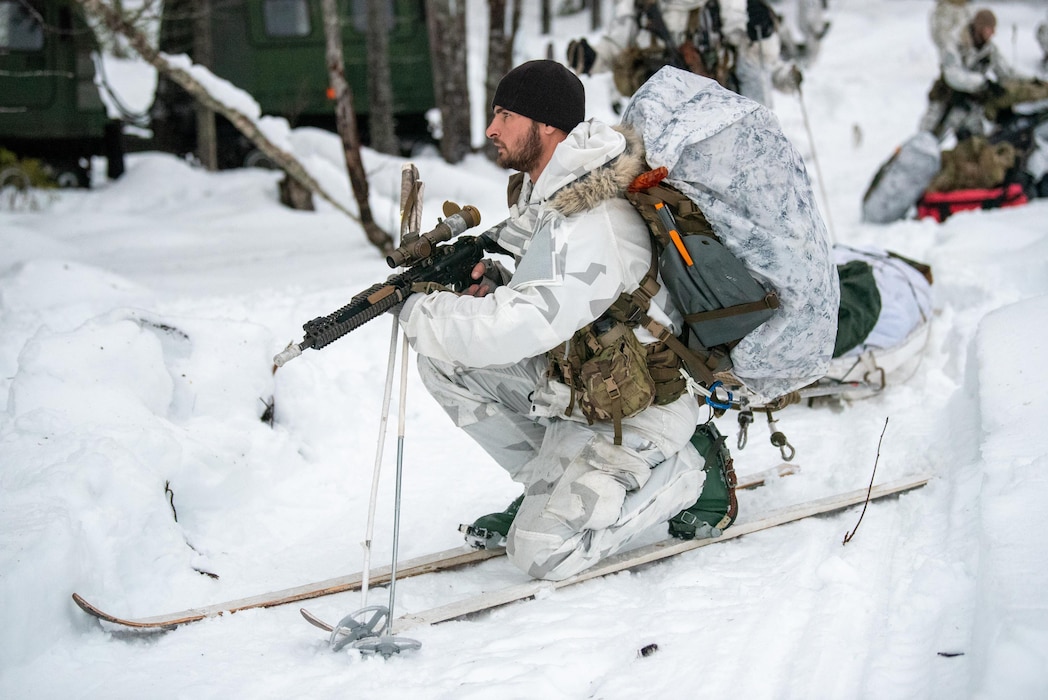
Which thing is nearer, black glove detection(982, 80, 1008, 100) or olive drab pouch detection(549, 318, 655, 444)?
olive drab pouch detection(549, 318, 655, 444)

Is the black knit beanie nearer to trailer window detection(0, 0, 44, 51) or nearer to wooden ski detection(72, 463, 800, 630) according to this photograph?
wooden ski detection(72, 463, 800, 630)

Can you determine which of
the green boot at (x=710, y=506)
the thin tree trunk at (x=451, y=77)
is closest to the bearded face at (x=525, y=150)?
the green boot at (x=710, y=506)

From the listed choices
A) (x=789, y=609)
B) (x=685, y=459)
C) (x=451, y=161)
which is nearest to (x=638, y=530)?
(x=685, y=459)

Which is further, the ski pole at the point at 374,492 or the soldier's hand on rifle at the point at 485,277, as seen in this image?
the soldier's hand on rifle at the point at 485,277

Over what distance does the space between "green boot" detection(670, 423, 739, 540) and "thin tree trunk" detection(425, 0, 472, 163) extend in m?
7.10

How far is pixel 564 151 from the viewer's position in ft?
Result: 8.27

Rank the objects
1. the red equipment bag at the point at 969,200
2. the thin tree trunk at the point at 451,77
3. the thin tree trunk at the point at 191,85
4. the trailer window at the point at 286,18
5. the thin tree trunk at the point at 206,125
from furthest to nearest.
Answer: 1. the trailer window at the point at 286,18
2. the thin tree trunk at the point at 206,125
3. the thin tree trunk at the point at 451,77
4. the red equipment bag at the point at 969,200
5. the thin tree trunk at the point at 191,85

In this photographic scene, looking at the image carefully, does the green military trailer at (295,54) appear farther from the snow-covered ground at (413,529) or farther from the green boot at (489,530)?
the green boot at (489,530)

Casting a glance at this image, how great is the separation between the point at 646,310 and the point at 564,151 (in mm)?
526

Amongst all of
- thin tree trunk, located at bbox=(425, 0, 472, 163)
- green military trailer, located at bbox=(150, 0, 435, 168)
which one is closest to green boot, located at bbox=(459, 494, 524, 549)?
thin tree trunk, located at bbox=(425, 0, 472, 163)

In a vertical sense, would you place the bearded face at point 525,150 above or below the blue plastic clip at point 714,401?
above

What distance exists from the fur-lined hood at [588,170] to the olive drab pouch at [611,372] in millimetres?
391

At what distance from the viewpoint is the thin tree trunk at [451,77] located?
920 cm

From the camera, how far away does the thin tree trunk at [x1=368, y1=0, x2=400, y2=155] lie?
30.4 feet
